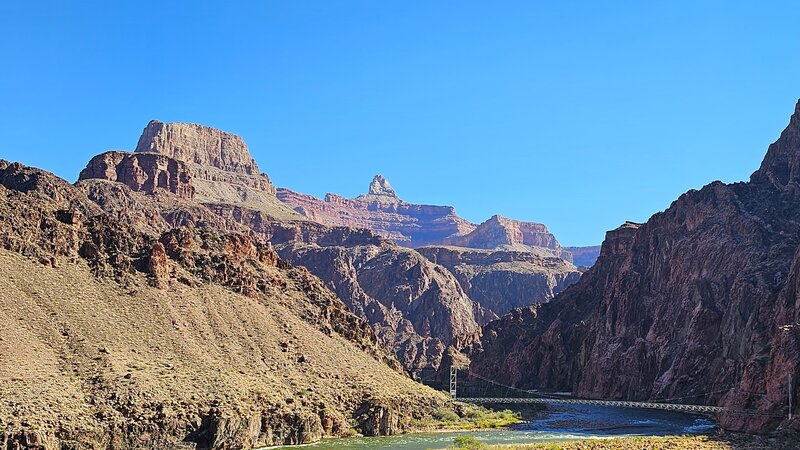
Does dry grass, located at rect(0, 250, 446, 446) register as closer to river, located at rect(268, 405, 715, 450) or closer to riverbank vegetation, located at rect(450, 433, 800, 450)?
river, located at rect(268, 405, 715, 450)

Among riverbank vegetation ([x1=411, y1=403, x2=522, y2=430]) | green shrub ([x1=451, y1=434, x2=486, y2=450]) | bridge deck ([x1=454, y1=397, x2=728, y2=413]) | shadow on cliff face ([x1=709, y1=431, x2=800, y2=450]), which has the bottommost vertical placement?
green shrub ([x1=451, y1=434, x2=486, y2=450])

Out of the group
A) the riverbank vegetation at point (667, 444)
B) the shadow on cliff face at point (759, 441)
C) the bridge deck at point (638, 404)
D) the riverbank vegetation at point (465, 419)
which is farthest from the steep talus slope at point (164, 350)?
the shadow on cliff face at point (759, 441)

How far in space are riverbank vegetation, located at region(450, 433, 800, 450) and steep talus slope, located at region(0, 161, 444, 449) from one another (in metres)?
21.1

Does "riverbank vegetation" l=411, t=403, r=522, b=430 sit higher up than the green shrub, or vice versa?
"riverbank vegetation" l=411, t=403, r=522, b=430

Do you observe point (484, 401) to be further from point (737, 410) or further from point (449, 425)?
point (737, 410)

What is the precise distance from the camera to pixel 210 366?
112 m

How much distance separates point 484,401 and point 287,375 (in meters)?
74.1

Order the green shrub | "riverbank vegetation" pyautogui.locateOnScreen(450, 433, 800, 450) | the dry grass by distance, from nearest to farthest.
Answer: the dry grass, the green shrub, "riverbank vegetation" pyautogui.locateOnScreen(450, 433, 800, 450)

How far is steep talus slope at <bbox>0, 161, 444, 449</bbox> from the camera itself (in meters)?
92.5

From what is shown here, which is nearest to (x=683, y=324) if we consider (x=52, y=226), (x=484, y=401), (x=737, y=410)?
(x=484, y=401)

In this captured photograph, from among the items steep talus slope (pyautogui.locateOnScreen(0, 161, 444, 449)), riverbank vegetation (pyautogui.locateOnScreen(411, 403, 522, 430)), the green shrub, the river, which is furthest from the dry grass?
the green shrub

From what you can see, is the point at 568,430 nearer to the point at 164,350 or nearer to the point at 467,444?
the point at 467,444

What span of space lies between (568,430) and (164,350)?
2380 inches

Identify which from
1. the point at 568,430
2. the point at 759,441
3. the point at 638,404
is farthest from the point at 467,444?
the point at 638,404
